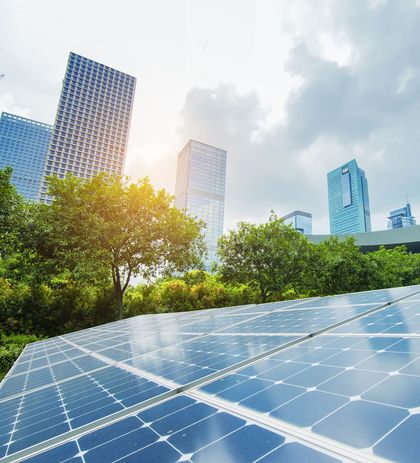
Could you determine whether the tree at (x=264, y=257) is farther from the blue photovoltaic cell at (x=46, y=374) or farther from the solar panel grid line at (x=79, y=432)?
the solar panel grid line at (x=79, y=432)

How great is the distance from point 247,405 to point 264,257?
81.1 feet

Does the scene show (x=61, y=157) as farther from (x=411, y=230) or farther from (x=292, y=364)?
(x=292, y=364)

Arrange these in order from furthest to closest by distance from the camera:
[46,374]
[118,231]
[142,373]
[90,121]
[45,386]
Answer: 1. [90,121]
2. [118,231]
3. [46,374]
4. [45,386]
5. [142,373]

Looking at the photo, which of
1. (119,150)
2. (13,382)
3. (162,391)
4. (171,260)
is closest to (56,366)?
(13,382)

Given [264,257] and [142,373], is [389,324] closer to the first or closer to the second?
[142,373]

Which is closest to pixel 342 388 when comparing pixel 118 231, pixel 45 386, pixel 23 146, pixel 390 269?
pixel 45 386

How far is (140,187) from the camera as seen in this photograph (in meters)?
24.8

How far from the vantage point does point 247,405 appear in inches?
87.1

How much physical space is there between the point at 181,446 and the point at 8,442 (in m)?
2.20

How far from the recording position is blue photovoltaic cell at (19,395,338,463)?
1522 millimetres

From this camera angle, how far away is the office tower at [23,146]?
179 m

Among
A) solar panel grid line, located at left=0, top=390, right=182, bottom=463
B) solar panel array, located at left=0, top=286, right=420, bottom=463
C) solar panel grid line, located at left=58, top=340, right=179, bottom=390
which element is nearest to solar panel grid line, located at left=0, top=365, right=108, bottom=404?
solar panel array, located at left=0, top=286, right=420, bottom=463

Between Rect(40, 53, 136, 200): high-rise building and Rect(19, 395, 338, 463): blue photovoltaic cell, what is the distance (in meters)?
138

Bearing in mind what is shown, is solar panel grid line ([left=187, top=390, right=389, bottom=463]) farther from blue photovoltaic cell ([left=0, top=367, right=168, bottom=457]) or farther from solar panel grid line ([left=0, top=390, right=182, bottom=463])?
blue photovoltaic cell ([left=0, top=367, right=168, bottom=457])
